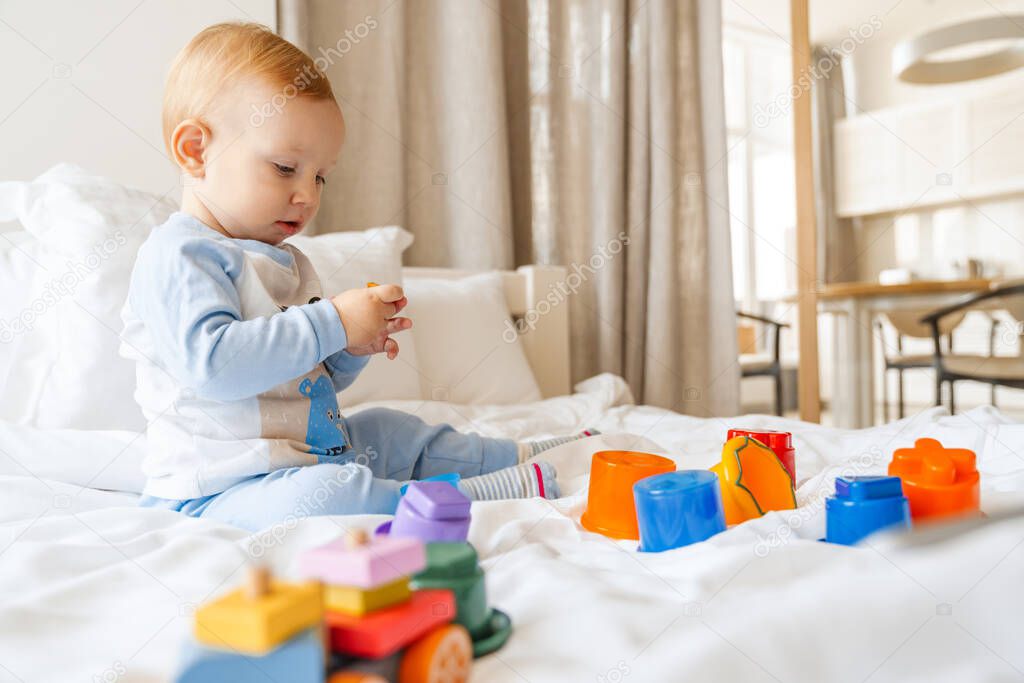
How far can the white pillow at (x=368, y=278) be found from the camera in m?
1.35

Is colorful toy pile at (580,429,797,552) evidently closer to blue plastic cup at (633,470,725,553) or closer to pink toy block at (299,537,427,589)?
blue plastic cup at (633,470,725,553)

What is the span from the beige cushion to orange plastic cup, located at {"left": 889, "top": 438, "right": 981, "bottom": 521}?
175 cm

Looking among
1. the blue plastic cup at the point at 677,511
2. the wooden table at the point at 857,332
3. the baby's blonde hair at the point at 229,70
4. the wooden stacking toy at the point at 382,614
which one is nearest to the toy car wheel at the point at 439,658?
the wooden stacking toy at the point at 382,614

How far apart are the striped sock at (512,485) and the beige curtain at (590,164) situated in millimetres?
1142

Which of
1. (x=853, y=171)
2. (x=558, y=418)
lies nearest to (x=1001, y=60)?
(x=853, y=171)

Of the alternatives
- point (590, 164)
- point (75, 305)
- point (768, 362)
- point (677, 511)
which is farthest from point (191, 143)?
point (768, 362)

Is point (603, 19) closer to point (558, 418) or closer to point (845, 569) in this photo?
point (558, 418)

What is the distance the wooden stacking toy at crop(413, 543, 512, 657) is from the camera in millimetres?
417

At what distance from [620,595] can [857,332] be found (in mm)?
2177

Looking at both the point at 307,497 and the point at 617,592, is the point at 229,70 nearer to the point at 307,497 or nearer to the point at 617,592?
the point at 307,497

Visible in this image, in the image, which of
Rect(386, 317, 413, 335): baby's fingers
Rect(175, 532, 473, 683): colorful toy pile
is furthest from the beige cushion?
Rect(175, 532, 473, 683): colorful toy pile

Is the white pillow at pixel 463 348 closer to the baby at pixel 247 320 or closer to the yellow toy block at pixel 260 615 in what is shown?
the baby at pixel 247 320

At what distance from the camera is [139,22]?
1422mm

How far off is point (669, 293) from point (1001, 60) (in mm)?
1185
